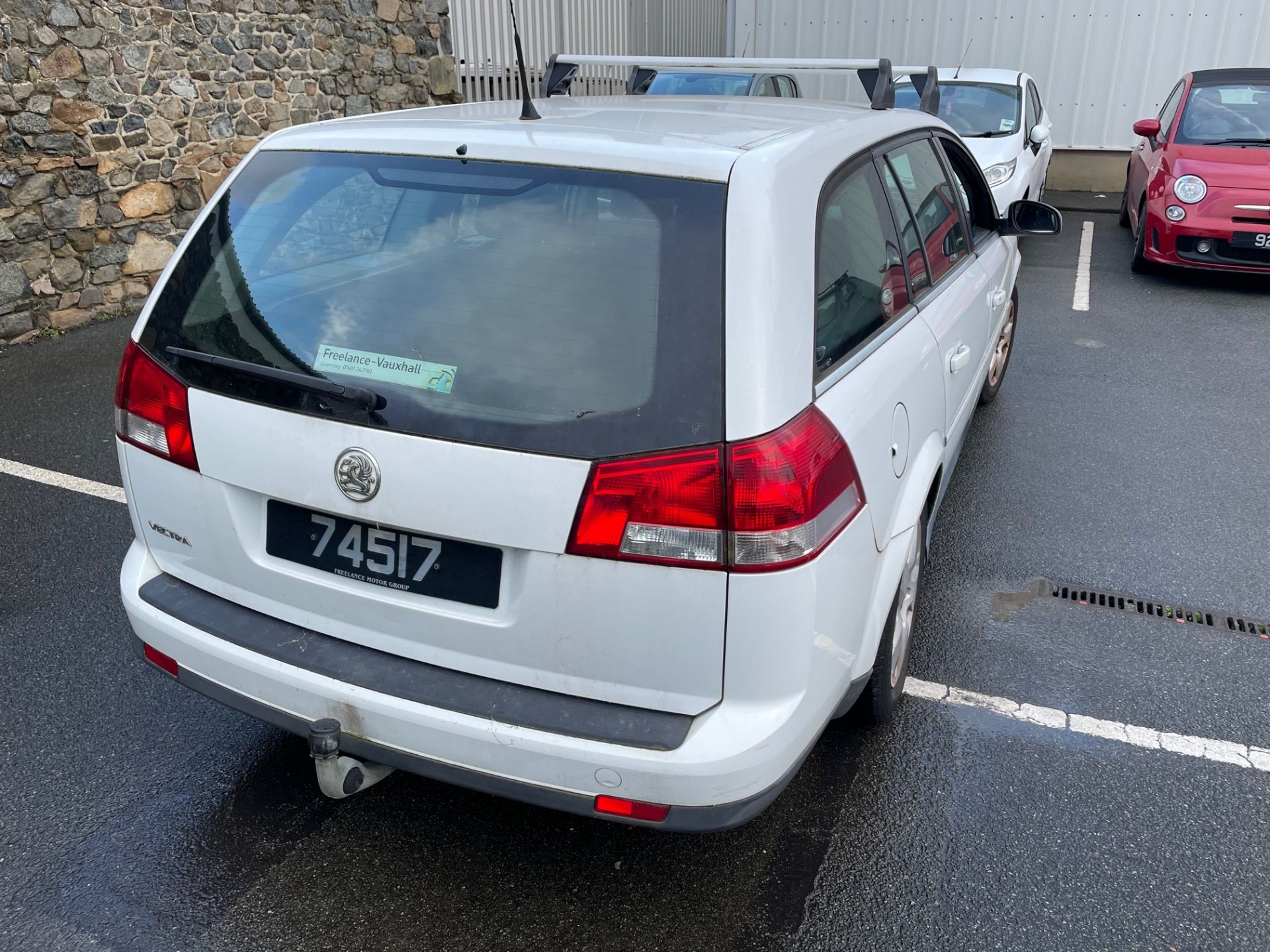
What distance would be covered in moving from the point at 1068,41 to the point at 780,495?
13.9 m

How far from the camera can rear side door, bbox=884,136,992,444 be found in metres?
3.08

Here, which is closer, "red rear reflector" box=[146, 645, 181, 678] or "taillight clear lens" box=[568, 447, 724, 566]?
"taillight clear lens" box=[568, 447, 724, 566]

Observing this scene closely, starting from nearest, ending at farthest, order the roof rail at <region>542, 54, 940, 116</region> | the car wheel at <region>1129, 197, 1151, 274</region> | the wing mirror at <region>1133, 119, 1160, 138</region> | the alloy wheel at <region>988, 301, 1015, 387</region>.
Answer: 1. the roof rail at <region>542, 54, 940, 116</region>
2. the alloy wheel at <region>988, 301, 1015, 387</region>
3. the car wheel at <region>1129, 197, 1151, 274</region>
4. the wing mirror at <region>1133, 119, 1160, 138</region>

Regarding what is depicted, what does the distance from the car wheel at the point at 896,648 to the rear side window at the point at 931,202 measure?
95 centimetres

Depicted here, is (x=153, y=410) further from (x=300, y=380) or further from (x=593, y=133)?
(x=593, y=133)

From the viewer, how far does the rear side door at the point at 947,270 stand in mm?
3084

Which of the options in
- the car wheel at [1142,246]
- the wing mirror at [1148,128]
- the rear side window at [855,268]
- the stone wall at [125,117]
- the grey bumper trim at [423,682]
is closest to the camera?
the grey bumper trim at [423,682]

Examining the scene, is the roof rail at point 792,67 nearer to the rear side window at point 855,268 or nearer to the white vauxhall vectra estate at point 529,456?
the rear side window at point 855,268

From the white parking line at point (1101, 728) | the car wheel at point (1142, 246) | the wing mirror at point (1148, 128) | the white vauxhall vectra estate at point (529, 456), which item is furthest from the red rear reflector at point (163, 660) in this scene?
the wing mirror at point (1148, 128)

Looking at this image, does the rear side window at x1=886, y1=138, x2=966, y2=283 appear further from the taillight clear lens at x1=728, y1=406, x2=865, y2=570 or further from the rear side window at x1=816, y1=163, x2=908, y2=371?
the taillight clear lens at x1=728, y1=406, x2=865, y2=570

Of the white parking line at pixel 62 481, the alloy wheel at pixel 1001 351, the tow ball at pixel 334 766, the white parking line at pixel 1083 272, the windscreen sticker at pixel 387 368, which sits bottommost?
the white parking line at pixel 1083 272

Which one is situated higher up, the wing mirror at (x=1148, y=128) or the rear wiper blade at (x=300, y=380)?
the rear wiper blade at (x=300, y=380)

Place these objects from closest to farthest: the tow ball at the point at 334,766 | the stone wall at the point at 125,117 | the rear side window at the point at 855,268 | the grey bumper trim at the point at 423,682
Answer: the grey bumper trim at the point at 423,682
the tow ball at the point at 334,766
the rear side window at the point at 855,268
the stone wall at the point at 125,117

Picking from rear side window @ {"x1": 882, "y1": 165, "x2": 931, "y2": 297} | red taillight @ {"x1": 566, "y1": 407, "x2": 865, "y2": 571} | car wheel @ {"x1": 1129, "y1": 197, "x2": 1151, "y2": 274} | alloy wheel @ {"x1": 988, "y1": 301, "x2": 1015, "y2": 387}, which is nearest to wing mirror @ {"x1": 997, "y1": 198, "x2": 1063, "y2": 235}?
alloy wheel @ {"x1": 988, "y1": 301, "x2": 1015, "y2": 387}
